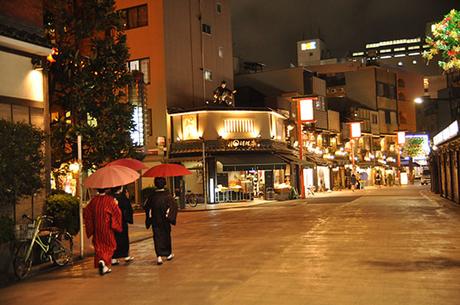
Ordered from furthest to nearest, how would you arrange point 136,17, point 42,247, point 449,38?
point 136,17, point 449,38, point 42,247

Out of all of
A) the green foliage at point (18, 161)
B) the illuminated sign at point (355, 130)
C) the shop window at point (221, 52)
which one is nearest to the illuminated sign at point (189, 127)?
the shop window at point (221, 52)

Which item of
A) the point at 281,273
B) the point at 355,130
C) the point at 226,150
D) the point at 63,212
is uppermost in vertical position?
the point at 355,130

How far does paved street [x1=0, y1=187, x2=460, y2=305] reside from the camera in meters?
8.60

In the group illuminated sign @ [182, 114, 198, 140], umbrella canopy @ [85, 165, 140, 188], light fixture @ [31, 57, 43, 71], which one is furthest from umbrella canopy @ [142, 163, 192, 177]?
illuminated sign @ [182, 114, 198, 140]

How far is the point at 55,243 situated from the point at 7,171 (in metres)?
2.49

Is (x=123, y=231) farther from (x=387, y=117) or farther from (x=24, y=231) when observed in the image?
(x=387, y=117)

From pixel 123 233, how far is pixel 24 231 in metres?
2.23

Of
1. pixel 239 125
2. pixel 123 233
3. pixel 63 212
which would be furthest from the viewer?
pixel 239 125

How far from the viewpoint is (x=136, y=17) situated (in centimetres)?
4166

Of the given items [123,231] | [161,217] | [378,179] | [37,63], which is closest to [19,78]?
[37,63]

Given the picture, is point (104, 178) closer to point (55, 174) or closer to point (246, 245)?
point (246, 245)

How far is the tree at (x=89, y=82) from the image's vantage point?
17.2m

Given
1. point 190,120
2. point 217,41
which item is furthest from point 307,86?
point 190,120

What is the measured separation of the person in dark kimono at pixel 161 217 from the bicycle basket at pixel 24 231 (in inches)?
102
